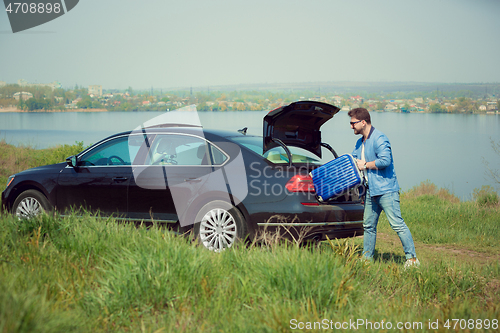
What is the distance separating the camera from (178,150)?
19.2 ft

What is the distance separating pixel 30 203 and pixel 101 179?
1.47 meters

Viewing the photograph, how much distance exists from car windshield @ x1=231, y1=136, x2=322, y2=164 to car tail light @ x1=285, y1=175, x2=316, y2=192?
34 centimetres

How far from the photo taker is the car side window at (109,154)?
6.23 meters

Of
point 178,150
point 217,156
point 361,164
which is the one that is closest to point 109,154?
point 178,150

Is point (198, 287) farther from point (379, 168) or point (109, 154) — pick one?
point (109, 154)

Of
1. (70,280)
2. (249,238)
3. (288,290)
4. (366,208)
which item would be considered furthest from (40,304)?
(366,208)

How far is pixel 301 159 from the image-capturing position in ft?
18.1

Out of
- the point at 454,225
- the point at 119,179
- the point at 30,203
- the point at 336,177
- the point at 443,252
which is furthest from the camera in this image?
the point at 454,225

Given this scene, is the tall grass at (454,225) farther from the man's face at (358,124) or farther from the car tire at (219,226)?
the car tire at (219,226)

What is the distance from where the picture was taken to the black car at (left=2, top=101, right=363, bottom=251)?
5027 mm

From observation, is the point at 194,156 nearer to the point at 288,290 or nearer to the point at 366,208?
the point at 366,208

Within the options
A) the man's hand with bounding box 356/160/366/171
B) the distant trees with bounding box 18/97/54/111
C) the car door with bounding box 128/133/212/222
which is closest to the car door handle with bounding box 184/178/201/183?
the car door with bounding box 128/133/212/222

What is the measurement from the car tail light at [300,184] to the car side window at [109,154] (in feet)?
8.33

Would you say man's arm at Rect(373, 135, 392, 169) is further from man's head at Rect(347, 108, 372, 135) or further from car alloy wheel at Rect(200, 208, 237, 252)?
car alloy wheel at Rect(200, 208, 237, 252)
